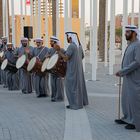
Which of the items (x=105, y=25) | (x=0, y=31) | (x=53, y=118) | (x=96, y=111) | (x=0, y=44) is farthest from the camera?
(x=0, y=31)

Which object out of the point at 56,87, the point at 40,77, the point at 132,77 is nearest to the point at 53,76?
the point at 56,87

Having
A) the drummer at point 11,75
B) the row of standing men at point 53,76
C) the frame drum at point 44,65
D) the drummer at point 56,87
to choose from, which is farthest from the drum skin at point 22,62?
the drummer at point 56,87

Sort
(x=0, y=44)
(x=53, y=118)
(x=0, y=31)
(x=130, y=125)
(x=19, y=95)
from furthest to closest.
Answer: (x=0, y=31) → (x=0, y=44) → (x=19, y=95) → (x=53, y=118) → (x=130, y=125)

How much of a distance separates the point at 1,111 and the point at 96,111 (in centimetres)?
220

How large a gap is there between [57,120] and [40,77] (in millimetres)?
3454

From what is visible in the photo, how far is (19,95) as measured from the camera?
12.2 meters

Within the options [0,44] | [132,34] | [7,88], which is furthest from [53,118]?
[0,44]

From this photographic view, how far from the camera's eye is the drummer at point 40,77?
11.4 m

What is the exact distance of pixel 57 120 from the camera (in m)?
8.24

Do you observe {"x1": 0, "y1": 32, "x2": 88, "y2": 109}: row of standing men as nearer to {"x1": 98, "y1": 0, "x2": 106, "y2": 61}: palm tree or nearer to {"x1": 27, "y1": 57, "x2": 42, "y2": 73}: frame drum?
{"x1": 27, "y1": 57, "x2": 42, "y2": 73}: frame drum

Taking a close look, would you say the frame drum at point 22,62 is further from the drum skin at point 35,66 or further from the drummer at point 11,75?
the drummer at point 11,75

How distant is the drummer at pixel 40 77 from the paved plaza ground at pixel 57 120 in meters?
0.31

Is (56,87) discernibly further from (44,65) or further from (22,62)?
(22,62)

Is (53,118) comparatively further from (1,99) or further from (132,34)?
(1,99)
